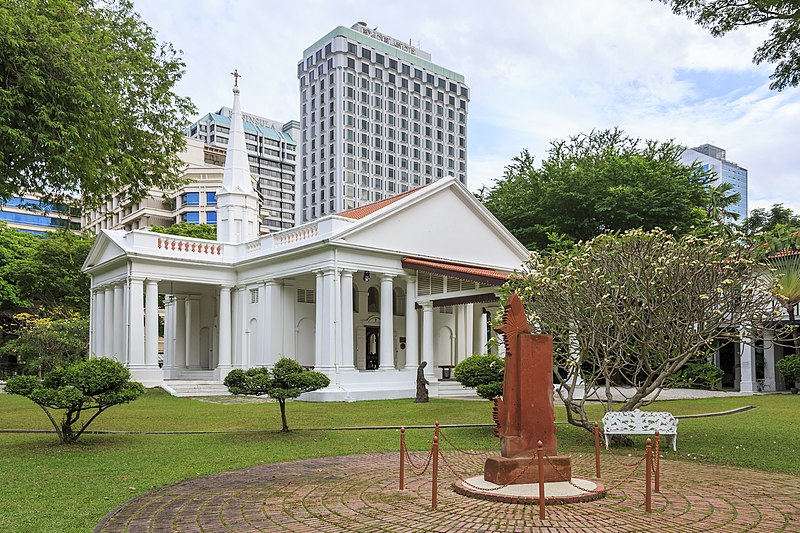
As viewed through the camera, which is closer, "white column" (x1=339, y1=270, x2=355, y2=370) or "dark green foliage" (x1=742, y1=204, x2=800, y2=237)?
"white column" (x1=339, y1=270, x2=355, y2=370)

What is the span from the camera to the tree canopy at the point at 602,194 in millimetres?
35469

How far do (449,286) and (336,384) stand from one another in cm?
564

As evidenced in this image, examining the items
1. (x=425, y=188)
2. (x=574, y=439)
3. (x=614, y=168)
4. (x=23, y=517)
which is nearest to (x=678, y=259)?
(x=574, y=439)

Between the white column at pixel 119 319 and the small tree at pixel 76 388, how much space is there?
706 inches

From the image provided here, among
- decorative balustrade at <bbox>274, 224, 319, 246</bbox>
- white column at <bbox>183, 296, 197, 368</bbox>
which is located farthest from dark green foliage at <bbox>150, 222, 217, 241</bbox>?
decorative balustrade at <bbox>274, 224, 319, 246</bbox>

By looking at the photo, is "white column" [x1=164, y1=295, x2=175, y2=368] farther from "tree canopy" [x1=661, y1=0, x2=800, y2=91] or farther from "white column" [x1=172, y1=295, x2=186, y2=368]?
"tree canopy" [x1=661, y1=0, x2=800, y2=91]

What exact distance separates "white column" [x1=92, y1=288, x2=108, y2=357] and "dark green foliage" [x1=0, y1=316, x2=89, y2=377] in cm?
141

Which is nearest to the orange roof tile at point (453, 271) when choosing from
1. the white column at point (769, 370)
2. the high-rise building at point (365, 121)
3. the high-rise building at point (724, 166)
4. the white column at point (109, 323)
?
the white column at point (769, 370)

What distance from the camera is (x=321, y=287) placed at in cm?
2641

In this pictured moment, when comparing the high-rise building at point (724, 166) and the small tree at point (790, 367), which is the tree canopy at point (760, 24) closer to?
the small tree at point (790, 367)

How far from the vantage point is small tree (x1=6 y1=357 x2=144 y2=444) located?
12906mm

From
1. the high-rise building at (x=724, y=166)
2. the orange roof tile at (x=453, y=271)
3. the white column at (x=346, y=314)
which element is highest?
the high-rise building at (x=724, y=166)

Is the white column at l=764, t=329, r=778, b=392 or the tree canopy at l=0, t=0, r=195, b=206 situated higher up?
the tree canopy at l=0, t=0, r=195, b=206

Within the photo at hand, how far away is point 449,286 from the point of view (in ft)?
89.9
